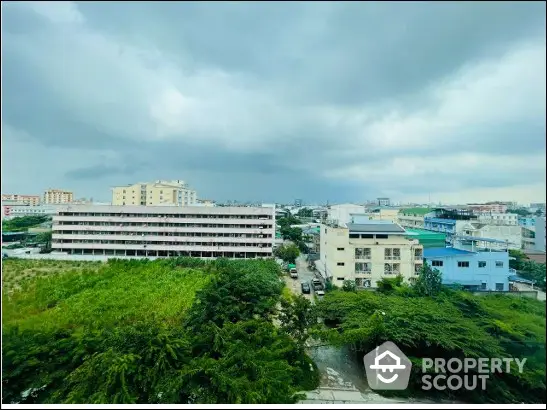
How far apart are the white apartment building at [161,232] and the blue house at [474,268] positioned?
6575 millimetres

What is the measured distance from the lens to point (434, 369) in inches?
117

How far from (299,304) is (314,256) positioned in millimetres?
8485

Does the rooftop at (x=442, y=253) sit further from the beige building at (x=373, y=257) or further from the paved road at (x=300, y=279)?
the paved road at (x=300, y=279)

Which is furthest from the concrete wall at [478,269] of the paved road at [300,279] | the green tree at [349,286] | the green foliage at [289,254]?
the green foliage at [289,254]

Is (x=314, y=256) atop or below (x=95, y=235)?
below

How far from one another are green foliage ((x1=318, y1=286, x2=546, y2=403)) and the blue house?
272 cm

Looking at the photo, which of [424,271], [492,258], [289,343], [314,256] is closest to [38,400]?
[289,343]

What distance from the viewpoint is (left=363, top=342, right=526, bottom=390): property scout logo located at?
8.36 feet

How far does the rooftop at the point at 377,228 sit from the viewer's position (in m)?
8.05

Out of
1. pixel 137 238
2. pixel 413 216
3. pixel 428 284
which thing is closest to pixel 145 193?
pixel 137 238

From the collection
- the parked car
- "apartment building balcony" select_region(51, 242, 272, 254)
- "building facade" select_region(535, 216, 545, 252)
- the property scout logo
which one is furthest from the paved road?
"building facade" select_region(535, 216, 545, 252)

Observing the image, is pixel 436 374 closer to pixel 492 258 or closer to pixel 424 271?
pixel 424 271

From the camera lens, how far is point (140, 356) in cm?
251

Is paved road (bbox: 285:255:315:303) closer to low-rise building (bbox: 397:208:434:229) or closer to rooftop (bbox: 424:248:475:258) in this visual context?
rooftop (bbox: 424:248:475:258)
